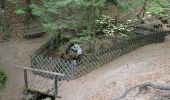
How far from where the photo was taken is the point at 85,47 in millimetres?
20156

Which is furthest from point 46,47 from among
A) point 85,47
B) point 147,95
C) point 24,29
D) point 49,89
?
point 147,95

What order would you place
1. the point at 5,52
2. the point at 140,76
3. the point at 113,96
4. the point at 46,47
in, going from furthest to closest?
the point at 5,52 < the point at 46,47 < the point at 140,76 < the point at 113,96

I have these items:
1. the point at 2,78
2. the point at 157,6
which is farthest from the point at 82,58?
the point at 157,6

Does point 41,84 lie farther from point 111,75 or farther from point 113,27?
point 113,27

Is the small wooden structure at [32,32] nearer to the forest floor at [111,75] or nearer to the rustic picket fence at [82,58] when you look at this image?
the forest floor at [111,75]

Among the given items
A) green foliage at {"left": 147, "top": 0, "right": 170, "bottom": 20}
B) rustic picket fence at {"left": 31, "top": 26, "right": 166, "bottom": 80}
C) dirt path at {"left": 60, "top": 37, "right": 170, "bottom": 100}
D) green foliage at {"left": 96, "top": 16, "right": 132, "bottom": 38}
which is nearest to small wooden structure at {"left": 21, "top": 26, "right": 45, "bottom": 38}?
rustic picket fence at {"left": 31, "top": 26, "right": 166, "bottom": 80}

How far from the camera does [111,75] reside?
1598 centimetres

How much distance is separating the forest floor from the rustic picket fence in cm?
33

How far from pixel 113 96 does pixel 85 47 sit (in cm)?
739

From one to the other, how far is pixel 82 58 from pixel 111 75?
6.53 feet

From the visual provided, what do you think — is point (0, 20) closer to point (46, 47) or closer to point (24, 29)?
point (24, 29)

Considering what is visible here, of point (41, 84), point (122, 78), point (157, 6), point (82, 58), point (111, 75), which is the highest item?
point (157, 6)

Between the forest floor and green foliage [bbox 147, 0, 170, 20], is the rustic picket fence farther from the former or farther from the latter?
green foliage [bbox 147, 0, 170, 20]

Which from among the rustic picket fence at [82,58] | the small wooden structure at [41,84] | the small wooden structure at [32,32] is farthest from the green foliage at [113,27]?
the small wooden structure at [41,84]
